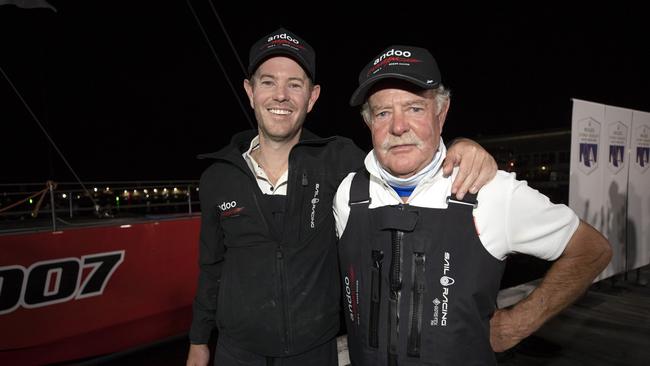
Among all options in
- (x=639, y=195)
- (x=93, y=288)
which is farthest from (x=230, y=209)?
(x=639, y=195)

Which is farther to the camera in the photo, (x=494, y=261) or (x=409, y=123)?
(x=409, y=123)

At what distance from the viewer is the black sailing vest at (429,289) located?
1.63 m

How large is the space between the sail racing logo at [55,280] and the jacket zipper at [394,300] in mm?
6119

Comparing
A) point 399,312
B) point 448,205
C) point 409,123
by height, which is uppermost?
point 409,123

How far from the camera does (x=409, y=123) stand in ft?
6.08

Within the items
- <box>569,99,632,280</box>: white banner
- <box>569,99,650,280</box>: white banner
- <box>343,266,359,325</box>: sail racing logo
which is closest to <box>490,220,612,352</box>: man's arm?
<box>343,266,359,325</box>: sail racing logo

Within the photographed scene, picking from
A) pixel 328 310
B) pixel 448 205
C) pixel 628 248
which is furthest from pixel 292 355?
pixel 628 248

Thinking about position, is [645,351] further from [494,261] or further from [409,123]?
[409,123]

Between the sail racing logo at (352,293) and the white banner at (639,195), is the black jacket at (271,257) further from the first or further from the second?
the white banner at (639,195)

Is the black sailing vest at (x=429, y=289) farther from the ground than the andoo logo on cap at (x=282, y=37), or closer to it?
closer to it

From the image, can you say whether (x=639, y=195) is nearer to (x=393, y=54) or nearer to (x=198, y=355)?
(x=393, y=54)

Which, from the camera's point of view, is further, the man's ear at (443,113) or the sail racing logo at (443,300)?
the man's ear at (443,113)

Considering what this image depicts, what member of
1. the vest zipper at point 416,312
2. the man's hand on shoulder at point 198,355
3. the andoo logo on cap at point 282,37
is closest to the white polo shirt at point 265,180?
the andoo logo on cap at point 282,37

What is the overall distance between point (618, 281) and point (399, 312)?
692cm
